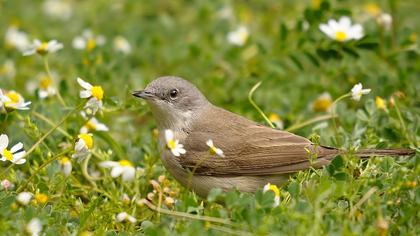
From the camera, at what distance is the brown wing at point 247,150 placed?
512 cm

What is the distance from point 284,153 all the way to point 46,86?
90.8 inches

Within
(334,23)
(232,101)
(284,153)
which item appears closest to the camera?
(284,153)

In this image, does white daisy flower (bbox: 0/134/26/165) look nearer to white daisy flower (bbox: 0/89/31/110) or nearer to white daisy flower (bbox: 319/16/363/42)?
white daisy flower (bbox: 0/89/31/110)

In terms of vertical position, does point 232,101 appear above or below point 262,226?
below

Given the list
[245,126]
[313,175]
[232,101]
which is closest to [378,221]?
[313,175]

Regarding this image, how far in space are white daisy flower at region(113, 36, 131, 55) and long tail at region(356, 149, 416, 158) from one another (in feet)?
11.1

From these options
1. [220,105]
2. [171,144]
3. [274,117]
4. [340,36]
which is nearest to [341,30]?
[340,36]

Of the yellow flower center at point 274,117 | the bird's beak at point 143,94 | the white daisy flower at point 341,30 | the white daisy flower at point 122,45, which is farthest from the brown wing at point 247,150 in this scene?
the white daisy flower at point 122,45

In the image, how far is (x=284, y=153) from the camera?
5180mm

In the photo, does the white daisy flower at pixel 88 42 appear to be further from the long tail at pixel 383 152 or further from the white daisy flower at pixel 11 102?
the long tail at pixel 383 152

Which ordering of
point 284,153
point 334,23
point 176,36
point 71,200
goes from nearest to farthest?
point 71,200 < point 284,153 < point 334,23 < point 176,36

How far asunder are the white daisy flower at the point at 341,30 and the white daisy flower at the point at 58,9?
13.1ft

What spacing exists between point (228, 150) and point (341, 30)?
5.71ft

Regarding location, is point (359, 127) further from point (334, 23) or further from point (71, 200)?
point (71, 200)
